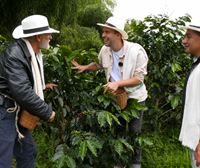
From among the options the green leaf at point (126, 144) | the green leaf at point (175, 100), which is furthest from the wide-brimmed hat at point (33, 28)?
the green leaf at point (175, 100)

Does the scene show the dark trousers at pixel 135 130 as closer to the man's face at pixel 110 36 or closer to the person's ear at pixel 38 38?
the man's face at pixel 110 36

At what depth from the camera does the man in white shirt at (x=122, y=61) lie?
154 inches

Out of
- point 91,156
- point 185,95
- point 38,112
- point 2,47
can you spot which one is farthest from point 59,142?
point 185,95

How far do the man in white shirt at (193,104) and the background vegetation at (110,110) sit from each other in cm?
75

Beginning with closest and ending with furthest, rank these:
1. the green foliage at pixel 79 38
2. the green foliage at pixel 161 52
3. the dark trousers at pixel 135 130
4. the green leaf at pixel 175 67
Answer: the dark trousers at pixel 135 130, the green leaf at pixel 175 67, the green foliage at pixel 161 52, the green foliage at pixel 79 38

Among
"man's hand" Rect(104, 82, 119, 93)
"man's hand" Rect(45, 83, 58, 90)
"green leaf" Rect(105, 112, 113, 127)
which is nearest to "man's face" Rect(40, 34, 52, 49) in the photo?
"man's hand" Rect(45, 83, 58, 90)

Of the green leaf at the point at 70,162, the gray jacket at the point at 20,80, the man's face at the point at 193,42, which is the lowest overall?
the green leaf at the point at 70,162

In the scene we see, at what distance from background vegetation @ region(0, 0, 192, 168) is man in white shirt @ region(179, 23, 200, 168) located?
75cm

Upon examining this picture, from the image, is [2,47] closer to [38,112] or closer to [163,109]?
Result: [38,112]

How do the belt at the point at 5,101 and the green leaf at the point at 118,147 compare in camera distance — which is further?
the green leaf at the point at 118,147

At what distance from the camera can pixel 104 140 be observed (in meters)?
3.86

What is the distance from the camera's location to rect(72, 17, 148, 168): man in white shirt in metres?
3.91

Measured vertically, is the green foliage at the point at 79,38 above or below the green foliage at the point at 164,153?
below

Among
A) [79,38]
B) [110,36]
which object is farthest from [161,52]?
[79,38]
